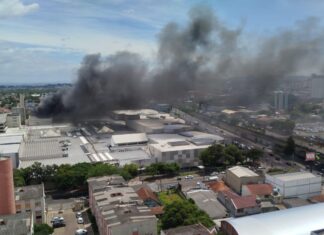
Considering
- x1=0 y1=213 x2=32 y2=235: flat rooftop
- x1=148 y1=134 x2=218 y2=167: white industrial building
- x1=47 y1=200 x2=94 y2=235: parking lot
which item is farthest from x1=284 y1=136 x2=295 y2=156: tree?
x1=0 y1=213 x2=32 y2=235: flat rooftop

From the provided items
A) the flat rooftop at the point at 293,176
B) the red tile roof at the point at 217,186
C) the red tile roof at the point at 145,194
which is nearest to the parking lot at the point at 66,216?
the red tile roof at the point at 145,194

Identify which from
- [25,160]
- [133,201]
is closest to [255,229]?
[133,201]

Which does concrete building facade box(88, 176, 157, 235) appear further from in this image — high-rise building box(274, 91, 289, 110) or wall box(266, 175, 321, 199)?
high-rise building box(274, 91, 289, 110)

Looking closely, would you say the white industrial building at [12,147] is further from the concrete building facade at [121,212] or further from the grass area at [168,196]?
the grass area at [168,196]

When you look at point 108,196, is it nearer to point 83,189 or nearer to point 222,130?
point 83,189

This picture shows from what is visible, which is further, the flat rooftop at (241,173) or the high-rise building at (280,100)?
the high-rise building at (280,100)

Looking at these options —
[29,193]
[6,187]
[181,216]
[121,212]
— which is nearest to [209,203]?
[181,216]

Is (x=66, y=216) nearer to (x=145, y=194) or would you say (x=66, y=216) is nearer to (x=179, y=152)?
(x=145, y=194)
